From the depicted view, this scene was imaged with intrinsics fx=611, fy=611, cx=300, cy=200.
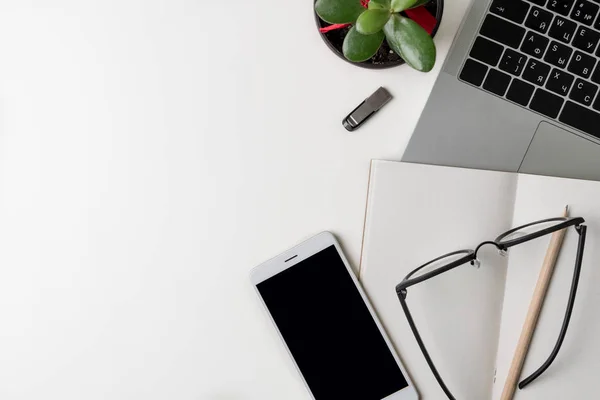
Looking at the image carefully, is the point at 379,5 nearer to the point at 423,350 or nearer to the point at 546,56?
the point at 546,56

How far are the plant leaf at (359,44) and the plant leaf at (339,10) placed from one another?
2cm

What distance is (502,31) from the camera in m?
0.68

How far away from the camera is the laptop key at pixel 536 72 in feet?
2.23

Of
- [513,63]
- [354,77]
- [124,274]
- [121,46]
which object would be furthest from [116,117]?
[513,63]

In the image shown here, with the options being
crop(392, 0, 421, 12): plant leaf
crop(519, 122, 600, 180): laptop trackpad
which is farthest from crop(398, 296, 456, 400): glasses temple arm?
crop(392, 0, 421, 12): plant leaf

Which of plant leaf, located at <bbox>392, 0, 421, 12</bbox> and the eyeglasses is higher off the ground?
plant leaf, located at <bbox>392, 0, 421, 12</bbox>

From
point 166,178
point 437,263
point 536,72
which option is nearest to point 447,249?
point 437,263

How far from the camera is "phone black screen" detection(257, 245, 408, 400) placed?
750 millimetres

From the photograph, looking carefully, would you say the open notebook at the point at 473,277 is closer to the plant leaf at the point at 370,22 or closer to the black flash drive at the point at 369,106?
the black flash drive at the point at 369,106

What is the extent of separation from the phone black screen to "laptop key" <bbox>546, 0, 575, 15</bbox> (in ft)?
1.25

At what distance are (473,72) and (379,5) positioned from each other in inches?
5.9

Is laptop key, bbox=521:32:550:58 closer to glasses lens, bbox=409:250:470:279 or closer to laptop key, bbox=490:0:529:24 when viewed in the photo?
laptop key, bbox=490:0:529:24

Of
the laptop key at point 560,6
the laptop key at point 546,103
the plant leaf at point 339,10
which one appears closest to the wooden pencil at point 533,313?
the laptop key at point 546,103

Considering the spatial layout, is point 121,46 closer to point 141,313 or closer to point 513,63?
point 141,313
